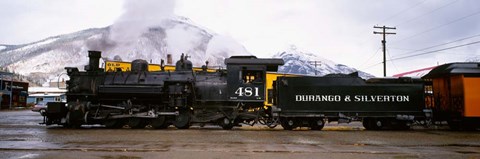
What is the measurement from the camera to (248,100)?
1440 cm

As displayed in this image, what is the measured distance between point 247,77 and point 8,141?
27.0 feet

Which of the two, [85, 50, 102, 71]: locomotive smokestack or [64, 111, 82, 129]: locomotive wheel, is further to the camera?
[85, 50, 102, 71]: locomotive smokestack

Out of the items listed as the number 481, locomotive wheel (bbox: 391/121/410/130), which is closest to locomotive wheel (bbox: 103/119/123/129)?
the number 481

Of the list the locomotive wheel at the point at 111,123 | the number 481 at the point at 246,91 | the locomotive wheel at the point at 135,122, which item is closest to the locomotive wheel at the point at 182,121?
the locomotive wheel at the point at 135,122

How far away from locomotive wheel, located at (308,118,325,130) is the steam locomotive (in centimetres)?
4

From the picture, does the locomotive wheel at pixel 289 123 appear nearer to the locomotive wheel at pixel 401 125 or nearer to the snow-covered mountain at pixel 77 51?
the locomotive wheel at pixel 401 125

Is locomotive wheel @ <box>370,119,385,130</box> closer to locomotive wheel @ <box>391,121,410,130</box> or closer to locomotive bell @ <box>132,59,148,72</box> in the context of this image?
locomotive wheel @ <box>391,121,410,130</box>

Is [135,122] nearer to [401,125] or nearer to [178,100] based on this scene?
[178,100]

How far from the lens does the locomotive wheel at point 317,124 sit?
14.9 metres

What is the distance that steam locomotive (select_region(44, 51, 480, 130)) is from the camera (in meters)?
14.5

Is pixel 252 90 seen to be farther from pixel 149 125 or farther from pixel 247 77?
pixel 149 125

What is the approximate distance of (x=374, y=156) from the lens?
7352 mm

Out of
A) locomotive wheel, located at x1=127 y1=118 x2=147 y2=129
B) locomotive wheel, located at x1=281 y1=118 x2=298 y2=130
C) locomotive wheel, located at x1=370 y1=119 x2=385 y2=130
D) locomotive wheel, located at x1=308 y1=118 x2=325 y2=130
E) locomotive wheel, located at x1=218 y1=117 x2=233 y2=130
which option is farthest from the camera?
locomotive wheel, located at x1=370 y1=119 x2=385 y2=130

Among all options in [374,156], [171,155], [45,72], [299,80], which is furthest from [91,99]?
[45,72]
